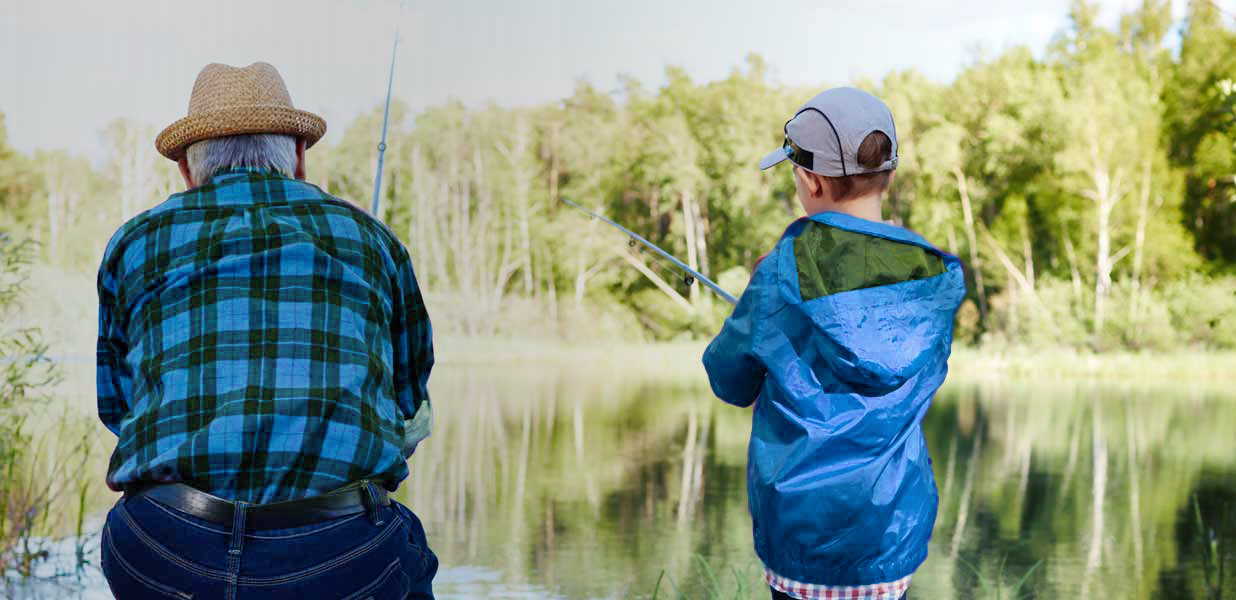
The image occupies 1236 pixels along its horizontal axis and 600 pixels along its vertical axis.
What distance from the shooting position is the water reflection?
15.6ft

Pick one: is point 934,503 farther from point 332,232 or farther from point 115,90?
point 115,90

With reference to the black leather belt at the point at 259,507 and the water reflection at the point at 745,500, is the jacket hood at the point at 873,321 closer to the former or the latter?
the black leather belt at the point at 259,507

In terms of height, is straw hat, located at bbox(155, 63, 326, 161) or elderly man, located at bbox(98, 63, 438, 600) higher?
straw hat, located at bbox(155, 63, 326, 161)

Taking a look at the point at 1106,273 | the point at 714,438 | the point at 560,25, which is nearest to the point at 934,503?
the point at 714,438

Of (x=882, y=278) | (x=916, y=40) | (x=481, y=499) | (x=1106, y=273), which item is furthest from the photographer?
(x=916, y=40)

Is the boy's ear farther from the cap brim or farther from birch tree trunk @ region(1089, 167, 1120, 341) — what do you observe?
birch tree trunk @ region(1089, 167, 1120, 341)


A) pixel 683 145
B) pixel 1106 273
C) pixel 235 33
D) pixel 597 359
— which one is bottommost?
pixel 597 359

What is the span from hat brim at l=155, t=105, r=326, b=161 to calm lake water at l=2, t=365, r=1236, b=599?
164 cm

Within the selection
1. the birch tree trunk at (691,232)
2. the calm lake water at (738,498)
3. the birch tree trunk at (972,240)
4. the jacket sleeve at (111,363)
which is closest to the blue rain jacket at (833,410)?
the jacket sleeve at (111,363)

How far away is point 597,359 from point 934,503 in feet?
57.4

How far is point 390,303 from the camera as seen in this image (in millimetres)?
1297

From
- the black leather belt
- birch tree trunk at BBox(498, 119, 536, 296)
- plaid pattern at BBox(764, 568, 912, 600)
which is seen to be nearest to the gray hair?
the black leather belt

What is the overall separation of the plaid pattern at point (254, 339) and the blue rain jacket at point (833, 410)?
0.40m

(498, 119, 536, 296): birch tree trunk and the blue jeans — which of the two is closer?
the blue jeans
